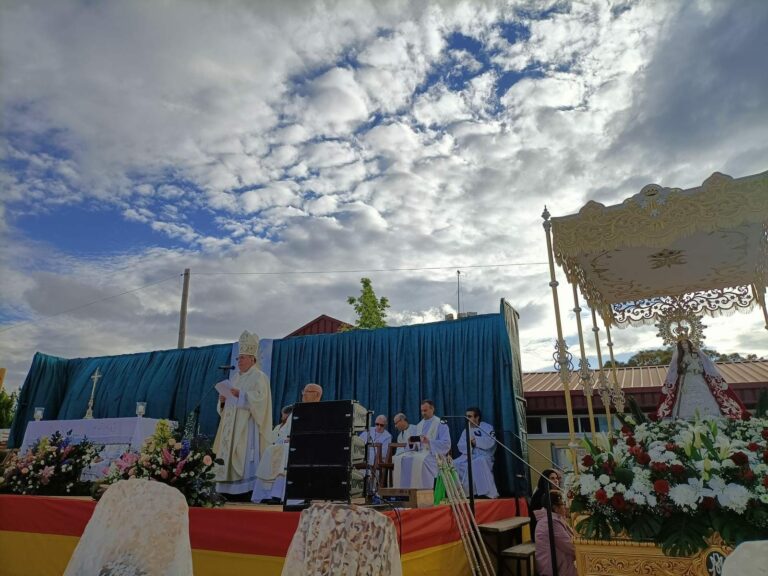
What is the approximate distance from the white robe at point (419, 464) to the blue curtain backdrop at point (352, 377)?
114 cm

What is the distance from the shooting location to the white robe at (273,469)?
6.74 m

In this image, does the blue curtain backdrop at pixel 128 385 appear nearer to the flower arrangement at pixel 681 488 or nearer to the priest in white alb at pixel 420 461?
the priest in white alb at pixel 420 461

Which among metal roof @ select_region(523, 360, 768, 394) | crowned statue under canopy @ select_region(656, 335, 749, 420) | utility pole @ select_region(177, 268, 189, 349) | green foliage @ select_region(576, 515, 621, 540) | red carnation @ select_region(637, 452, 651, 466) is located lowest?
green foliage @ select_region(576, 515, 621, 540)

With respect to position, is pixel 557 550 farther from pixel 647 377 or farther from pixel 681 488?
pixel 647 377

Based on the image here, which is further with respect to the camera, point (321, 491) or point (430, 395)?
point (430, 395)

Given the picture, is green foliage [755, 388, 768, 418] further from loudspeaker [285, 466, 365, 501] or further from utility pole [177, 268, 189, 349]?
utility pole [177, 268, 189, 349]

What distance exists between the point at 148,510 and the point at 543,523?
3.88 m

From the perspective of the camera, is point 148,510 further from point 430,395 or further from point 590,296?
point 430,395

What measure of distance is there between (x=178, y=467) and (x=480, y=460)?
14.5 feet

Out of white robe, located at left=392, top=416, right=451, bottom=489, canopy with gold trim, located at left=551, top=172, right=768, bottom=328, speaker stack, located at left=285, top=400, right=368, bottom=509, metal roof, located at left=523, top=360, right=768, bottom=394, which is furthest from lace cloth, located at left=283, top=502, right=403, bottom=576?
metal roof, located at left=523, top=360, right=768, bottom=394

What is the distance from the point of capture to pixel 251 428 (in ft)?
21.2

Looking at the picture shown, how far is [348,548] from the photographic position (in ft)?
7.23

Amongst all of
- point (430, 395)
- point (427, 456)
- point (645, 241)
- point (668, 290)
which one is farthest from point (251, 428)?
point (668, 290)

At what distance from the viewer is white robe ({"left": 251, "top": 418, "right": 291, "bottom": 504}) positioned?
674 centimetres
